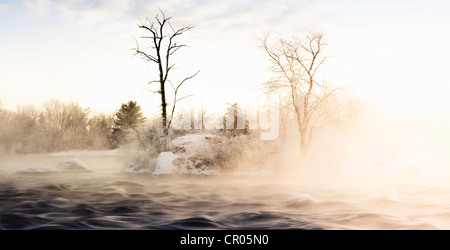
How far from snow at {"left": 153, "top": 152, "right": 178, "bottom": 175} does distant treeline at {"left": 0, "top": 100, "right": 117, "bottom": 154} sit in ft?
54.6

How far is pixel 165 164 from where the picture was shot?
17422mm

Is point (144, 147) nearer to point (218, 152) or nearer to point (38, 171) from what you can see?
point (218, 152)

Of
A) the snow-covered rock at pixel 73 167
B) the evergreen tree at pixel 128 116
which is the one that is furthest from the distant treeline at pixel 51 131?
the snow-covered rock at pixel 73 167

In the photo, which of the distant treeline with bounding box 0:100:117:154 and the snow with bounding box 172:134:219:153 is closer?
the snow with bounding box 172:134:219:153

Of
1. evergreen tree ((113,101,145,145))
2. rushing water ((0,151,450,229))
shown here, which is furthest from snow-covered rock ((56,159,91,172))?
evergreen tree ((113,101,145,145))

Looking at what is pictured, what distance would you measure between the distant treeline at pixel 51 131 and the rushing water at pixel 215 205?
18.7 meters

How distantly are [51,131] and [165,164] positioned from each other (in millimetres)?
20293

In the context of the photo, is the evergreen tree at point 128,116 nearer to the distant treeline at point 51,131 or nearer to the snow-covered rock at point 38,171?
the distant treeline at point 51,131

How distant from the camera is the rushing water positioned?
7648mm

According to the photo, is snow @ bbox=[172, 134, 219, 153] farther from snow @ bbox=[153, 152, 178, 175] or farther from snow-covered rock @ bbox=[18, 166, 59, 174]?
snow-covered rock @ bbox=[18, 166, 59, 174]

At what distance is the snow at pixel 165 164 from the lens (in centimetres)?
1717

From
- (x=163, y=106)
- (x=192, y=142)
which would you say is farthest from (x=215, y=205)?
(x=163, y=106)
